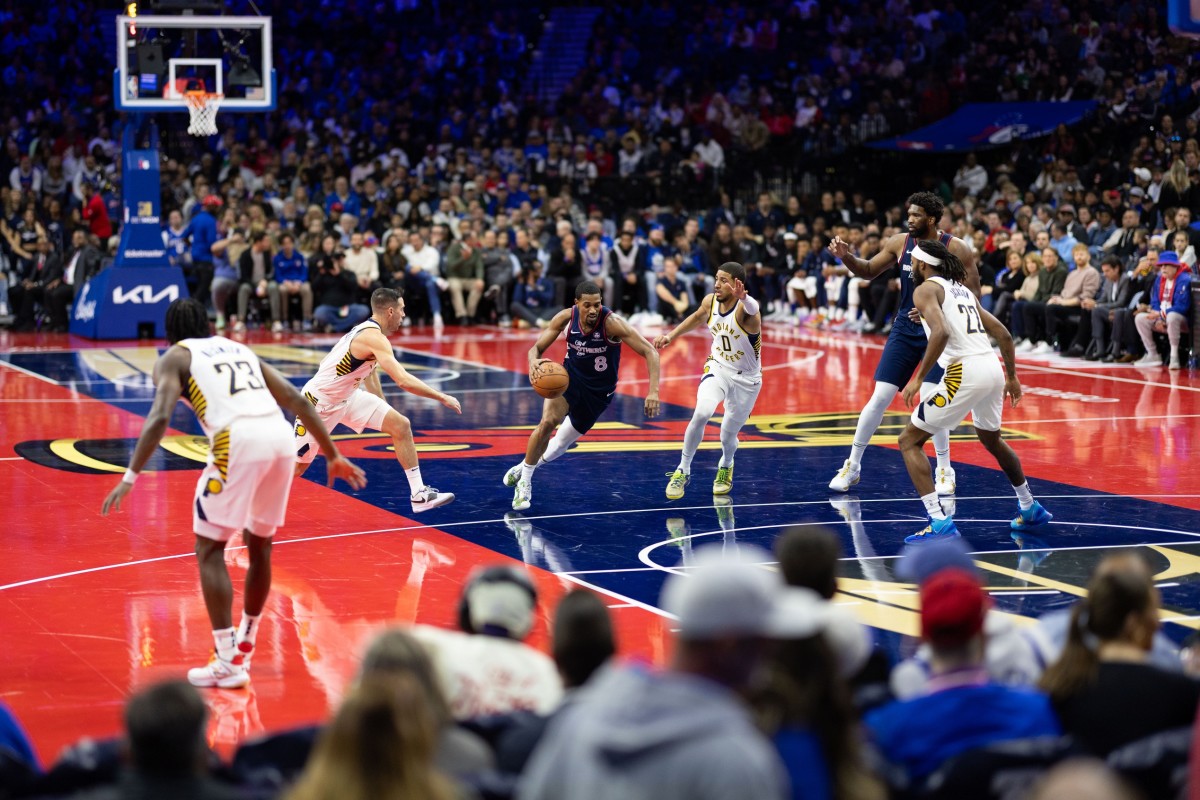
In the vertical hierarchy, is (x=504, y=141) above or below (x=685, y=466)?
above

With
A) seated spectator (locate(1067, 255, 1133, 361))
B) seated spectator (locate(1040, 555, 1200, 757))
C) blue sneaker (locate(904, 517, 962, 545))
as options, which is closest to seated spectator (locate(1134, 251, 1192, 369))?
seated spectator (locate(1067, 255, 1133, 361))

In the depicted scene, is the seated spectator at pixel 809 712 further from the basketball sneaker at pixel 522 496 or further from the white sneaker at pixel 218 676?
the basketball sneaker at pixel 522 496

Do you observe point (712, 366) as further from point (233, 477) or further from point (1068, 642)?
point (1068, 642)

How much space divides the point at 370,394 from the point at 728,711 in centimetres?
838

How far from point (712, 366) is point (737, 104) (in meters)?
21.2

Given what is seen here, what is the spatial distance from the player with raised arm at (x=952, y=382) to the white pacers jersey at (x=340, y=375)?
12.0 ft

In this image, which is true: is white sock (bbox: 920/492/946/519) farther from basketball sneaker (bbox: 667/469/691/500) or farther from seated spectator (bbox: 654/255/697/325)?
seated spectator (bbox: 654/255/697/325)

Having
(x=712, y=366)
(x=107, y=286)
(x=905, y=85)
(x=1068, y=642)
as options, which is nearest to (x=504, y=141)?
(x=905, y=85)

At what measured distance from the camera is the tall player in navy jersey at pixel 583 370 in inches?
444

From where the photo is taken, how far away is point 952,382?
1021cm

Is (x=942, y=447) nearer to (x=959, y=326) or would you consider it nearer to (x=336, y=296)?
(x=959, y=326)

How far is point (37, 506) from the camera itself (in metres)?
11.2

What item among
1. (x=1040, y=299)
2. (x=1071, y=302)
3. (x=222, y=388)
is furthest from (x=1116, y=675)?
(x=1040, y=299)

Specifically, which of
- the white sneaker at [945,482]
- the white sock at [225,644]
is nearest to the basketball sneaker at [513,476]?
the white sneaker at [945,482]
